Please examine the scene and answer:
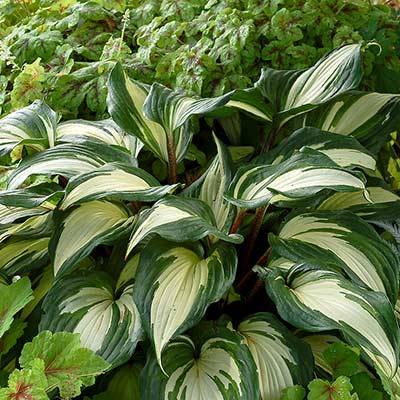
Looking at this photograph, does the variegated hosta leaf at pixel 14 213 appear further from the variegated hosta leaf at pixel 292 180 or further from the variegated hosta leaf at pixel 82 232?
the variegated hosta leaf at pixel 292 180

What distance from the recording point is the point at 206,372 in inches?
36.4

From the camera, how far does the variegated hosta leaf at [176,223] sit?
924 millimetres

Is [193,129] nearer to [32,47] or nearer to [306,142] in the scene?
[306,142]

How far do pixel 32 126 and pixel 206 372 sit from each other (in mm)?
641

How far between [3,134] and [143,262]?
0.45m

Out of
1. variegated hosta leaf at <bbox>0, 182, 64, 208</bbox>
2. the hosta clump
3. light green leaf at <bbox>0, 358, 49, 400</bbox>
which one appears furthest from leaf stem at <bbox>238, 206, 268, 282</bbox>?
light green leaf at <bbox>0, 358, 49, 400</bbox>

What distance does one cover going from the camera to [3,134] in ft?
4.00

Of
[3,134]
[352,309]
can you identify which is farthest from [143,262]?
[3,134]

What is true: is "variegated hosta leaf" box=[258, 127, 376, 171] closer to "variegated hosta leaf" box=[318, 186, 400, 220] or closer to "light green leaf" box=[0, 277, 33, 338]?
"variegated hosta leaf" box=[318, 186, 400, 220]

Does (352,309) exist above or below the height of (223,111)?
below

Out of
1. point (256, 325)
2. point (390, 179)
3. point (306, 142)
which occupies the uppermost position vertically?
point (306, 142)

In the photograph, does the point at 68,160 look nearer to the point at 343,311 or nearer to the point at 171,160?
the point at 171,160

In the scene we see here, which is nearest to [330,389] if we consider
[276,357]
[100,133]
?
[276,357]

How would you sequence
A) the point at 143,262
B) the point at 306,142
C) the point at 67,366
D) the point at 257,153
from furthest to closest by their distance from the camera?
the point at 257,153
the point at 306,142
the point at 143,262
the point at 67,366
